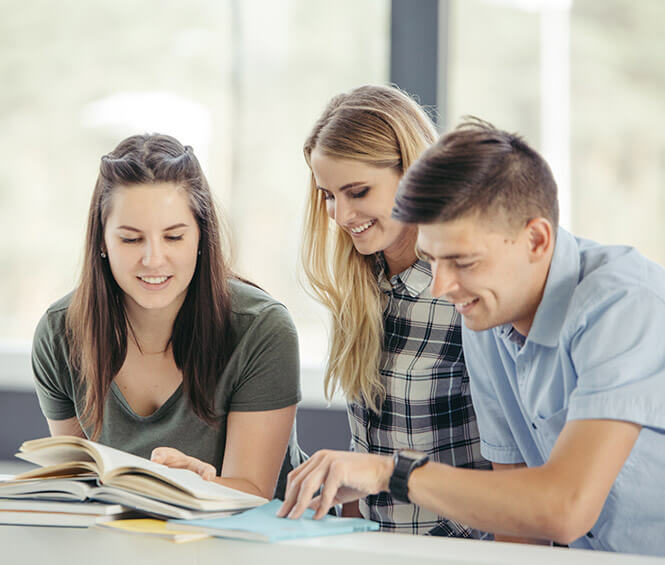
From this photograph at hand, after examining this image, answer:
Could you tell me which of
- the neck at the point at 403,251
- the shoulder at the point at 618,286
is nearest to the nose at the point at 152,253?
the neck at the point at 403,251

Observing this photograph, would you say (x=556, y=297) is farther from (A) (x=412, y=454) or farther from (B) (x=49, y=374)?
(B) (x=49, y=374)

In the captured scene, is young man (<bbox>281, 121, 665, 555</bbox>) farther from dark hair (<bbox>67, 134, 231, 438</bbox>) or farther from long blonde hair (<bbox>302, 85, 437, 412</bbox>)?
dark hair (<bbox>67, 134, 231, 438</bbox>)

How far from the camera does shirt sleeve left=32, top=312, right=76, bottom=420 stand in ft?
5.28

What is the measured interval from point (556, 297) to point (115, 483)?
664 millimetres

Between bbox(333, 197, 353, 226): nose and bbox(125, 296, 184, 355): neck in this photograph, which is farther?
bbox(125, 296, 184, 355): neck

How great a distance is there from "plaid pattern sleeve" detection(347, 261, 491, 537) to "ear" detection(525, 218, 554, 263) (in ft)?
1.14

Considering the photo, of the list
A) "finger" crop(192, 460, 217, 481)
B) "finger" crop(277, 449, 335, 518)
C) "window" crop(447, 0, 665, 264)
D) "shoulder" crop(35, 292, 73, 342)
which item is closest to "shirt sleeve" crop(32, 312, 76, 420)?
"shoulder" crop(35, 292, 73, 342)

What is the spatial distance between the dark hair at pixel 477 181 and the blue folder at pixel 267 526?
0.42 m

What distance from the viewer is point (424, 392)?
1.45 meters

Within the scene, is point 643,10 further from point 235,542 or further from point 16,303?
point 16,303

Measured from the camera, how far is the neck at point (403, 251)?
1.51 meters

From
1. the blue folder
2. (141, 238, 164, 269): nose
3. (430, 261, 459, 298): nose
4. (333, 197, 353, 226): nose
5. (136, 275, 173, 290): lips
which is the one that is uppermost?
(333, 197, 353, 226): nose

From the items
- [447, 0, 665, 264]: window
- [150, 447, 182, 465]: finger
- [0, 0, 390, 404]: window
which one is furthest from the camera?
[0, 0, 390, 404]: window

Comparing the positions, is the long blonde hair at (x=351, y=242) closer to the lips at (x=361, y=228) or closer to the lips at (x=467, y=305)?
the lips at (x=361, y=228)
